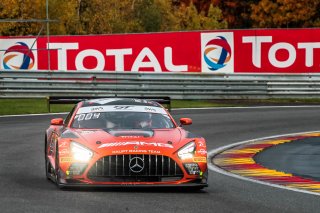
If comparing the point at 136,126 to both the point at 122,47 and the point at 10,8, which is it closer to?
the point at 122,47

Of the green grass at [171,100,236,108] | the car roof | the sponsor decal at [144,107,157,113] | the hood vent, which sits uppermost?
the car roof

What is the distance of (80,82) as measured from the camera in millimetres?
28812

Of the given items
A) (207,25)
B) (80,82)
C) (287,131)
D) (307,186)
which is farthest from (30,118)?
(207,25)

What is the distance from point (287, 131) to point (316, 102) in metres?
11.2

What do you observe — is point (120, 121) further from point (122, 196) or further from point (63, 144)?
point (122, 196)

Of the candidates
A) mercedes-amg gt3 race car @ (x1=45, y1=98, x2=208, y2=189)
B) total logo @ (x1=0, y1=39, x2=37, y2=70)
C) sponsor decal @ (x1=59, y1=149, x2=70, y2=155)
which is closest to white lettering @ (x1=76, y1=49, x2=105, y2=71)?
total logo @ (x1=0, y1=39, x2=37, y2=70)

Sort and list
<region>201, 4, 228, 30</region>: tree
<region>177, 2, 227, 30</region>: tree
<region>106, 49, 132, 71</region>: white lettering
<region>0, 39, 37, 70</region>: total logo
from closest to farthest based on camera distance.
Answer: <region>106, 49, 132, 71</region>: white lettering
<region>0, 39, 37, 70</region>: total logo
<region>177, 2, 227, 30</region>: tree
<region>201, 4, 228, 30</region>: tree

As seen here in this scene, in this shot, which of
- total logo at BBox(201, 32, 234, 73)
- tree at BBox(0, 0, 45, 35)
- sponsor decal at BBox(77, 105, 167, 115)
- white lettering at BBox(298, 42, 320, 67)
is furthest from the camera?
tree at BBox(0, 0, 45, 35)

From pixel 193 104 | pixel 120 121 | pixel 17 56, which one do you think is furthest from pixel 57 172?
pixel 17 56

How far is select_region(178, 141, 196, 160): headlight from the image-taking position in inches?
483

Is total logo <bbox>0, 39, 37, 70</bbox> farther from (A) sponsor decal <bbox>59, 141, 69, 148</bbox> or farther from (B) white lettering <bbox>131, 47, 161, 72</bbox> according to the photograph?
(A) sponsor decal <bbox>59, 141, 69, 148</bbox>

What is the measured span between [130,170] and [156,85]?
17.3m

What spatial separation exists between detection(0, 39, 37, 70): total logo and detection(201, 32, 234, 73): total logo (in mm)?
6254

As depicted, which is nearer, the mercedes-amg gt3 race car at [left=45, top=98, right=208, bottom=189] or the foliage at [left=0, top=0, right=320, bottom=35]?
the mercedes-amg gt3 race car at [left=45, top=98, right=208, bottom=189]
